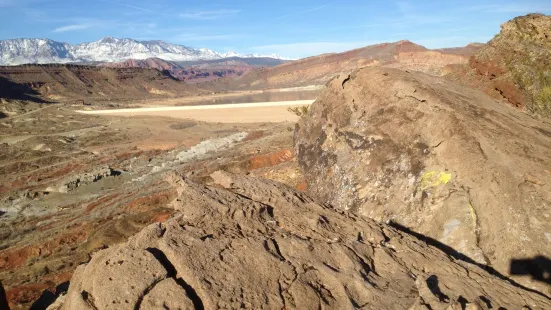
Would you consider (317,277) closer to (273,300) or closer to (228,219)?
(273,300)

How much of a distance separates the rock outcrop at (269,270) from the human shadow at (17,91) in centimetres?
5892

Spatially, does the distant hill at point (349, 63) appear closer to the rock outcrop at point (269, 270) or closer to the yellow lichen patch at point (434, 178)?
the yellow lichen patch at point (434, 178)

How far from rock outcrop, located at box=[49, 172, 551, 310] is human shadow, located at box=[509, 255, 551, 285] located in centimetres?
69

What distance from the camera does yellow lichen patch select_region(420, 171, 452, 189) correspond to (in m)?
5.90

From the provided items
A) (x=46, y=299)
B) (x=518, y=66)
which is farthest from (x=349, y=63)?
(x=46, y=299)

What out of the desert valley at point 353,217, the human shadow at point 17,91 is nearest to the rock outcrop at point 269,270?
the desert valley at point 353,217

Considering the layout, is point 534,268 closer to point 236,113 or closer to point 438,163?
point 438,163

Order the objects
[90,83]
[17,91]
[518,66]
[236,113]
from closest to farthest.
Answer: [518,66] < [236,113] < [17,91] < [90,83]

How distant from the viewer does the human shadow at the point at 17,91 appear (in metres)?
52.3

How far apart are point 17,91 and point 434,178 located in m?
64.7

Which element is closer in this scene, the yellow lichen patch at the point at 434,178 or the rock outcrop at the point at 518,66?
the yellow lichen patch at the point at 434,178

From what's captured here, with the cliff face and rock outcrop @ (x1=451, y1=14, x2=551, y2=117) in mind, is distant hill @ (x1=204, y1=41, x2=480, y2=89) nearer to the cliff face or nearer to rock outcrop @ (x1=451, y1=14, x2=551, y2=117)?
the cliff face

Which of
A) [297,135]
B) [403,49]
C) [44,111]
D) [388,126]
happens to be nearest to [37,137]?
[44,111]

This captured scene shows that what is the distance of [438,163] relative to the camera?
6141 mm
